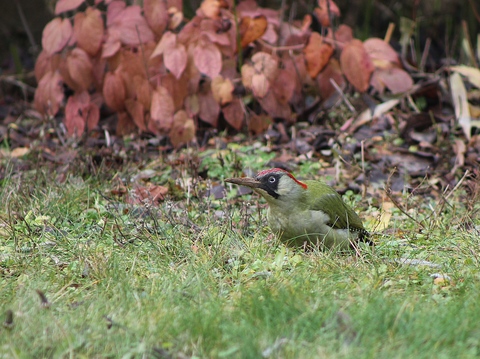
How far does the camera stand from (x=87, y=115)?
281 inches

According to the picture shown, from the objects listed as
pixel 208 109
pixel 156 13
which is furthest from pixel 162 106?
pixel 156 13

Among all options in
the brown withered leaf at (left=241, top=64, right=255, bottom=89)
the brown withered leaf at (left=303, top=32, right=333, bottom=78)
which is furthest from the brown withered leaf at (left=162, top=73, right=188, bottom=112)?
the brown withered leaf at (left=303, top=32, right=333, bottom=78)

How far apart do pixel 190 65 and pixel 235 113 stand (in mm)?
653

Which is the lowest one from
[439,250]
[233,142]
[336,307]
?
[233,142]

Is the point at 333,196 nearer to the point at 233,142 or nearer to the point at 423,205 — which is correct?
the point at 423,205

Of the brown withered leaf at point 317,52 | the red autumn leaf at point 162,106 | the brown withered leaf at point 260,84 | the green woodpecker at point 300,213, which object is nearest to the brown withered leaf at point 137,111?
the red autumn leaf at point 162,106

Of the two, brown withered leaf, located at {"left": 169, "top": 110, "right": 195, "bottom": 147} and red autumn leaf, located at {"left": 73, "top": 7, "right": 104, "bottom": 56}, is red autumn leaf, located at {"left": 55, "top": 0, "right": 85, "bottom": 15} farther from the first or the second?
brown withered leaf, located at {"left": 169, "top": 110, "right": 195, "bottom": 147}

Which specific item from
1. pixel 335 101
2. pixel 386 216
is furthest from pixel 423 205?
pixel 335 101

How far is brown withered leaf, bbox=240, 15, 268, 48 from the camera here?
6.96 metres

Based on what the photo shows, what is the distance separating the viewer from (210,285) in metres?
4.00

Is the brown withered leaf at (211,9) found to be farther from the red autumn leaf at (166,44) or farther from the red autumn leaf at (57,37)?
the red autumn leaf at (57,37)

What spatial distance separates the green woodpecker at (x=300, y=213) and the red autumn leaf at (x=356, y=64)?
7.93 feet

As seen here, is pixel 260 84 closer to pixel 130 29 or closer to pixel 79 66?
pixel 130 29

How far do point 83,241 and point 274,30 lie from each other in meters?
3.50
